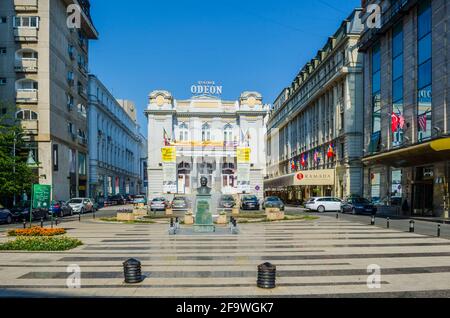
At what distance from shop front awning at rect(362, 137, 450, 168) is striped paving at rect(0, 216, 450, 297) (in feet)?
33.3

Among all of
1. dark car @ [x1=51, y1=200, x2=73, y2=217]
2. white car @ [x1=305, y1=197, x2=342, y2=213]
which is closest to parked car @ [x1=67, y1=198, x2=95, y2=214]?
dark car @ [x1=51, y1=200, x2=73, y2=217]

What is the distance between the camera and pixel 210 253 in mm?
14828

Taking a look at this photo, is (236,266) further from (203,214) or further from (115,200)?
(115,200)

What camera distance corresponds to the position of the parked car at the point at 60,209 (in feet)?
120

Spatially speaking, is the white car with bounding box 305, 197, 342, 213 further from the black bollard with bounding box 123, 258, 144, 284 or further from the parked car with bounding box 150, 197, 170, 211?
the black bollard with bounding box 123, 258, 144, 284

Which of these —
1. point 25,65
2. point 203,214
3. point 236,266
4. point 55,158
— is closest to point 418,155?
point 203,214

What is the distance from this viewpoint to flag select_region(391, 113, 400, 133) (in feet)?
129

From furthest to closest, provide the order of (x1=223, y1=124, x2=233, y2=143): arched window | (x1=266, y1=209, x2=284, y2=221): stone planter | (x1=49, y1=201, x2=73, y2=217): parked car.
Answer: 1. (x1=223, y1=124, x2=233, y2=143): arched window
2. (x1=49, y1=201, x2=73, y2=217): parked car
3. (x1=266, y1=209, x2=284, y2=221): stone planter

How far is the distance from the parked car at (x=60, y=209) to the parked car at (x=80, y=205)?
1945mm

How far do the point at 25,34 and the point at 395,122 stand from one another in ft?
134

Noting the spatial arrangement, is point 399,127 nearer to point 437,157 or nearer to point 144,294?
point 437,157

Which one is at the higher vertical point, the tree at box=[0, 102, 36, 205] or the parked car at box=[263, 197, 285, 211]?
the tree at box=[0, 102, 36, 205]

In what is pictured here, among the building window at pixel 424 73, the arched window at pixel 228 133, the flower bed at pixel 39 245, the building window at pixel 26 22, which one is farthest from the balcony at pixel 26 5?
the arched window at pixel 228 133

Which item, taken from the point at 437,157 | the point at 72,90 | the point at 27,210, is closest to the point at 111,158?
the point at 72,90
